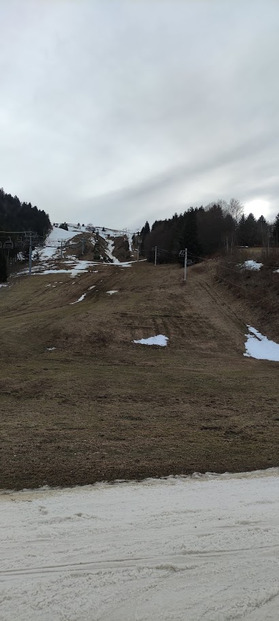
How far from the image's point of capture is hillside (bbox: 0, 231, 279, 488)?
24.9ft

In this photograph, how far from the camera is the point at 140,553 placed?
437 centimetres

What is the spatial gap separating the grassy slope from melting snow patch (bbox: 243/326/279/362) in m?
1.00

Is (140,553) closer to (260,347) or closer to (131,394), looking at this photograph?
(131,394)

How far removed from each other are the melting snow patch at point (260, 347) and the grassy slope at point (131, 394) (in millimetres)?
999

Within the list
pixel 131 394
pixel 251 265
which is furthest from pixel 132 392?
pixel 251 265

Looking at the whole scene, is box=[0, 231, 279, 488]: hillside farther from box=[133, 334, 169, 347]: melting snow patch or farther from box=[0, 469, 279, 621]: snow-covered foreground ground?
box=[0, 469, 279, 621]: snow-covered foreground ground

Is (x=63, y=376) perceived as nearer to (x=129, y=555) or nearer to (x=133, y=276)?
(x=129, y=555)

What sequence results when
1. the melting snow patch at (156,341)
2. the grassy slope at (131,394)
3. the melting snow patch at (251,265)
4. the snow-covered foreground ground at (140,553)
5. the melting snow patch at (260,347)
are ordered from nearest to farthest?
the snow-covered foreground ground at (140,553) < the grassy slope at (131,394) < the melting snow patch at (260,347) < the melting snow patch at (156,341) < the melting snow patch at (251,265)

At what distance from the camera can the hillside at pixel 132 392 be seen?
24.9 feet

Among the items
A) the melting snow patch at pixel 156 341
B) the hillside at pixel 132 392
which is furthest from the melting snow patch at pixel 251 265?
the melting snow patch at pixel 156 341

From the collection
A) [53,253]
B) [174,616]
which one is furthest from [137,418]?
[53,253]

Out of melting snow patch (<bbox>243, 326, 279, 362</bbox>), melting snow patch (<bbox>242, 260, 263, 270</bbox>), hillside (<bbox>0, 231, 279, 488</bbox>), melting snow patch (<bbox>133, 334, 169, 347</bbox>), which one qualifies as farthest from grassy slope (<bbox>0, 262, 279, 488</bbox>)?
melting snow patch (<bbox>242, 260, 263, 270</bbox>)

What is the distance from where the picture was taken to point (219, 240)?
8225 centimetres

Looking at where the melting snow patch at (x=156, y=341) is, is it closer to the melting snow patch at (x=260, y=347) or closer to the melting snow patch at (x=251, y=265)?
the melting snow patch at (x=260, y=347)
